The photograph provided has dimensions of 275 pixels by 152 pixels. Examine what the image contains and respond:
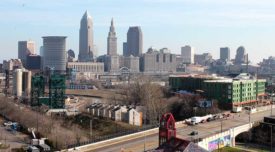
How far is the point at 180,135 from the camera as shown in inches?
1555

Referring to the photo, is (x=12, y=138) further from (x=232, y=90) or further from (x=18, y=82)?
(x=18, y=82)

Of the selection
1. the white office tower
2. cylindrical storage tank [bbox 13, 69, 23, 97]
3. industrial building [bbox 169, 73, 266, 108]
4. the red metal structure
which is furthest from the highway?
cylindrical storage tank [bbox 13, 69, 23, 97]

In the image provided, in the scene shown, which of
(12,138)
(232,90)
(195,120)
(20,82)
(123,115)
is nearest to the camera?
(12,138)

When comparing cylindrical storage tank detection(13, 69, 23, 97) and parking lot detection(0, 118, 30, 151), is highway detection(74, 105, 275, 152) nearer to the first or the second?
parking lot detection(0, 118, 30, 151)

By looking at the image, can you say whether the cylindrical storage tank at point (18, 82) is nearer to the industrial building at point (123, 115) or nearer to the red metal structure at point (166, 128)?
the industrial building at point (123, 115)

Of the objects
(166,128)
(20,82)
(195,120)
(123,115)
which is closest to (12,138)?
(123,115)

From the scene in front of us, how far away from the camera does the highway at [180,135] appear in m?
33.9

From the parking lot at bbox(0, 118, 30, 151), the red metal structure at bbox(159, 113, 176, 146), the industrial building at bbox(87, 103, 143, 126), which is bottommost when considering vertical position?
the parking lot at bbox(0, 118, 30, 151)

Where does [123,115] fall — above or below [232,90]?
below

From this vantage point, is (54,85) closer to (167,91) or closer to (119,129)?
(119,129)

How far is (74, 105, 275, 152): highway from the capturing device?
1334 inches

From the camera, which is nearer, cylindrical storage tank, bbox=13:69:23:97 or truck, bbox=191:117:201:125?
truck, bbox=191:117:201:125

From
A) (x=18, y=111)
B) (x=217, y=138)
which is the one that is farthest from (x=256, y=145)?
(x=18, y=111)

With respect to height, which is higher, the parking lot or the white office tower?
the white office tower
